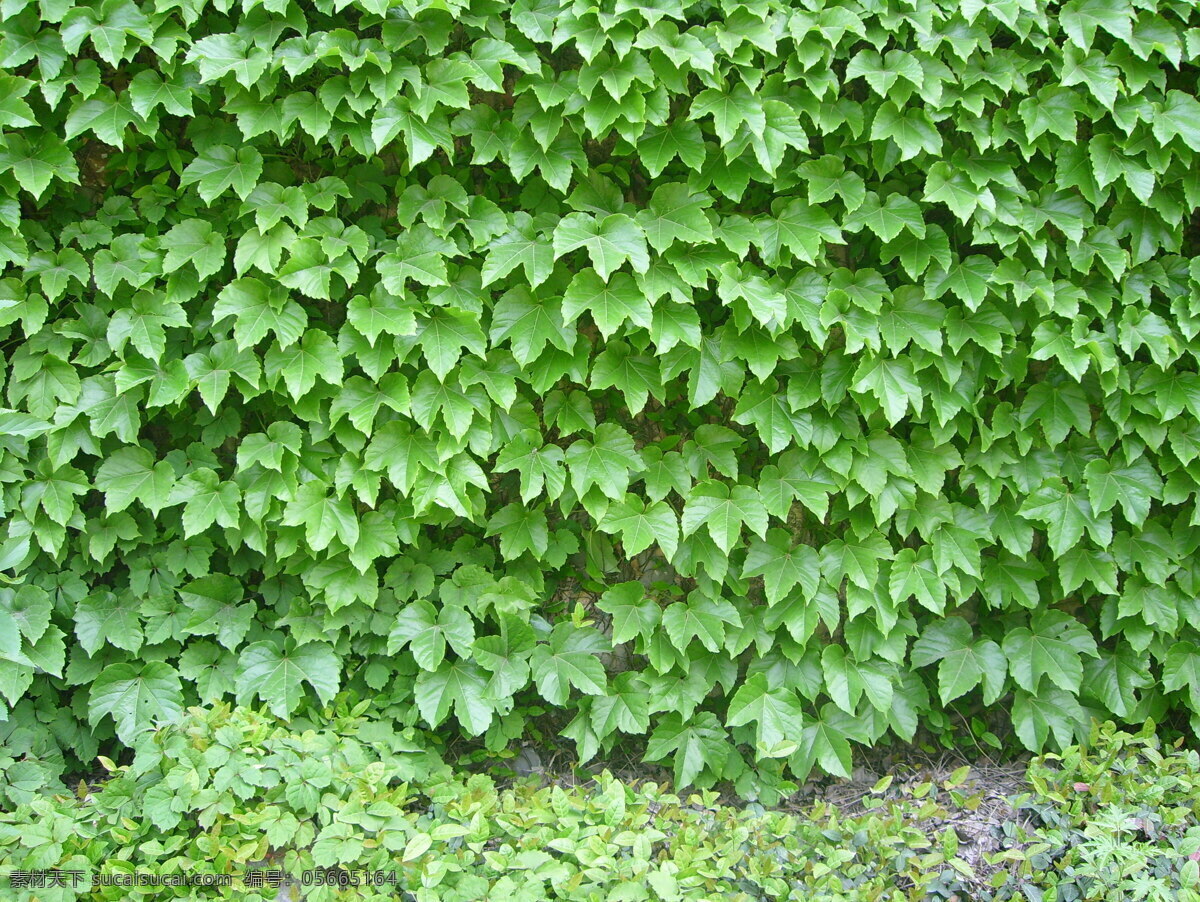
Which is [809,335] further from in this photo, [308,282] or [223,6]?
[223,6]

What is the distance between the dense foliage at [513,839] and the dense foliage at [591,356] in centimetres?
36

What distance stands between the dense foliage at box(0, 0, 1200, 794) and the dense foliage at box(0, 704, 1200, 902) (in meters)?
0.36

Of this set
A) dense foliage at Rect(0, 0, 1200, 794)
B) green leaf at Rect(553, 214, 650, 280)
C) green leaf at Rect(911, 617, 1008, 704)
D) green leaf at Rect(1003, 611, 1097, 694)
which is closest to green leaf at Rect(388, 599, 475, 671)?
dense foliage at Rect(0, 0, 1200, 794)

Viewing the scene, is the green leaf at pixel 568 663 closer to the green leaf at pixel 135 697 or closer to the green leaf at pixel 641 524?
the green leaf at pixel 641 524

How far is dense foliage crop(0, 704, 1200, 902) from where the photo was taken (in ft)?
7.19

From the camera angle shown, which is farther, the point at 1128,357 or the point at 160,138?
the point at 1128,357

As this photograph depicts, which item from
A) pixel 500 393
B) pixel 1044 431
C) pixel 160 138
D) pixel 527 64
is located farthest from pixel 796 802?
pixel 160 138

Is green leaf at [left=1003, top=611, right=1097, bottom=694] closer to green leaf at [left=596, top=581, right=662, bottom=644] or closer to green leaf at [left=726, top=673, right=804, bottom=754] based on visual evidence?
green leaf at [left=726, top=673, right=804, bottom=754]

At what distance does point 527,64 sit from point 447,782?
2170 millimetres

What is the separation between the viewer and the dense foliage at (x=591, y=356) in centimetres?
268

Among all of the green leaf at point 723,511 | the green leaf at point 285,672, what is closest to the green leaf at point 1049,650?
the green leaf at point 723,511

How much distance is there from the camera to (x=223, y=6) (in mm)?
2555


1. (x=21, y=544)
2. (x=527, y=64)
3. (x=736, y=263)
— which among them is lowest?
(x=21, y=544)

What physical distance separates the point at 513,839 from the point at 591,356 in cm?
149
